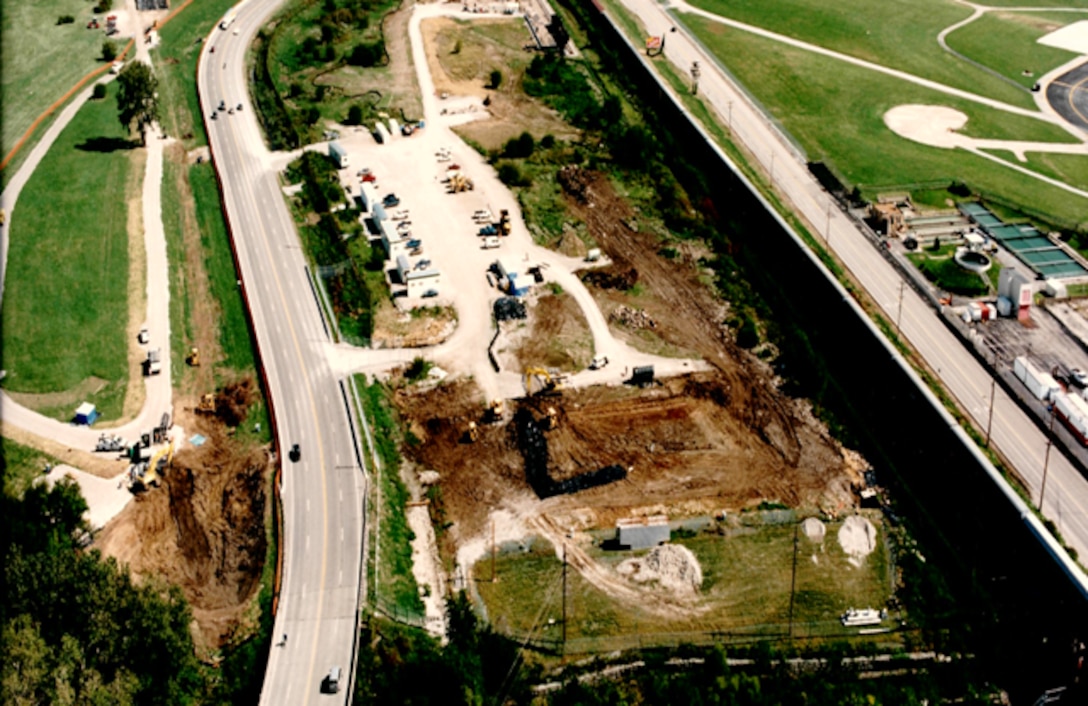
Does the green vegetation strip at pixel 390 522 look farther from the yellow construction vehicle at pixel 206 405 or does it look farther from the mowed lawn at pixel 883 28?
the mowed lawn at pixel 883 28

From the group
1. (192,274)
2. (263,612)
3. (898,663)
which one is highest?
(192,274)

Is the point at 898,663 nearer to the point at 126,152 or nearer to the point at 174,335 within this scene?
the point at 174,335

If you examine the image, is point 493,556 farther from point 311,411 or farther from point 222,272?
point 222,272

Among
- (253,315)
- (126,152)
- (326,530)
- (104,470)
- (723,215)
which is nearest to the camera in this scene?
(326,530)

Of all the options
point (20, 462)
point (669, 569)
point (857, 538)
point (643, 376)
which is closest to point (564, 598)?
point (669, 569)

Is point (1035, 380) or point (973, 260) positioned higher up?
point (973, 260)

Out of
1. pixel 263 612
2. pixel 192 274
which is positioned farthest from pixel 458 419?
pixel 192 274

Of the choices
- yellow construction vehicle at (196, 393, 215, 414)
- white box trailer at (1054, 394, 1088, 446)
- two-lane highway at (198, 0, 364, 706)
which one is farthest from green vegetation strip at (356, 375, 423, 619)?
white box trailer at (1054, 394, 1088, 446)
